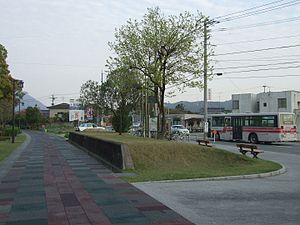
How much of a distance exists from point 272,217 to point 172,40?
17511mm

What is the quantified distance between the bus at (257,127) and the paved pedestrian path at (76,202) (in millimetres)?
25829

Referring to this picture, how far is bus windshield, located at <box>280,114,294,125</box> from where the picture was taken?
1505 inches

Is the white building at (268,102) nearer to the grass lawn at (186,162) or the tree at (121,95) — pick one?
the tree at (121,95)

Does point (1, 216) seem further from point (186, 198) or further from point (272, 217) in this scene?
point (272, 217)

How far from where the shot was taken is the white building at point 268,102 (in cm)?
7225

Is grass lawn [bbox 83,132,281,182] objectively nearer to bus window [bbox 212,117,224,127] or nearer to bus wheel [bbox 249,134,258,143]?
bus wheel [bbox 249,134,258,143]

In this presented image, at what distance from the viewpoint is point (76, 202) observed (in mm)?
10164

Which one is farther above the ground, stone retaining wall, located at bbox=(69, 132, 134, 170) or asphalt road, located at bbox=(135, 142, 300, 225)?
stone retaining wall, located at bbox=(69, 132, 134, 170)

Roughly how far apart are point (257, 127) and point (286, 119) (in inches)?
113

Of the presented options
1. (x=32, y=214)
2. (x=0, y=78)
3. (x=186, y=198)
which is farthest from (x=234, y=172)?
(x=0, y=78)

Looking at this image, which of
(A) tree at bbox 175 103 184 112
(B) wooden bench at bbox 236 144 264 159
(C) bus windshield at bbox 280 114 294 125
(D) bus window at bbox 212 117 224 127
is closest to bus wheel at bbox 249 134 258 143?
(C) bus windshield at bbox 280 114 294 125

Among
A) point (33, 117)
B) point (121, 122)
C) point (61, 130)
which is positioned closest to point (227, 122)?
point (121, 122)

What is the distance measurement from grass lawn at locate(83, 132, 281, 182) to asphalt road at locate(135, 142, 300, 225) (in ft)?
5.39

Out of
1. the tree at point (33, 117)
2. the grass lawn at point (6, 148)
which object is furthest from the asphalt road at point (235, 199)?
the tree at point (33, 117)
